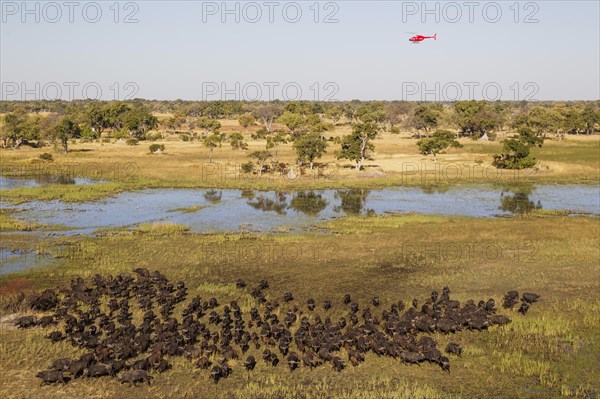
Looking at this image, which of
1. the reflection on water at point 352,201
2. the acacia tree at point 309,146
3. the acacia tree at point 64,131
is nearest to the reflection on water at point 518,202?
the reflection on water at point 352,201

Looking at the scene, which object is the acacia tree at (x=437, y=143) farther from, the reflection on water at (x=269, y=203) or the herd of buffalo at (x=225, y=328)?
the herd of buffalo at (x=225, y=328)

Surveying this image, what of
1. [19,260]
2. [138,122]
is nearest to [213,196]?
[19,260]

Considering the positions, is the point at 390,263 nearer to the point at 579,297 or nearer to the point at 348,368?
the point at 579,297

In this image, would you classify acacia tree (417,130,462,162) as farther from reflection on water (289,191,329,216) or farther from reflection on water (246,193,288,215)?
reflection on water (246,193,288,215)

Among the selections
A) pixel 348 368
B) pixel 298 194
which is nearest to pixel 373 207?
pixel 298 194

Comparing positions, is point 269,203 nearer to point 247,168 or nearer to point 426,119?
point 247,168
